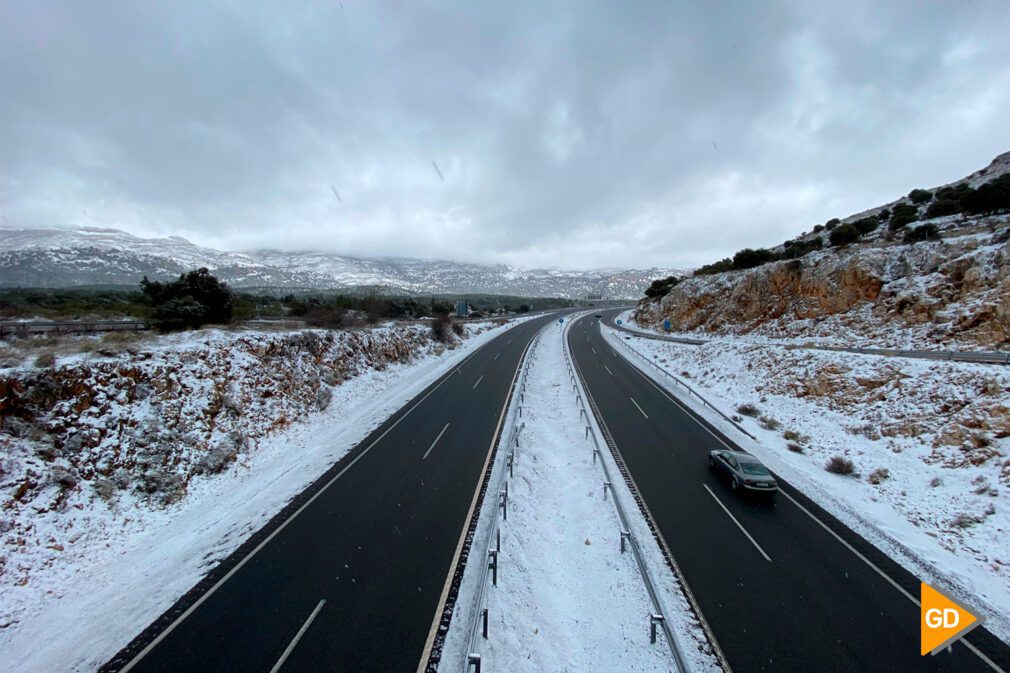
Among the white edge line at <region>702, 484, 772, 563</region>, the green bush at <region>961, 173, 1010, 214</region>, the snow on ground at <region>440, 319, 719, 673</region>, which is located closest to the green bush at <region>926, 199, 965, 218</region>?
the green bush at <region>961, 173, 1010, 214</region>

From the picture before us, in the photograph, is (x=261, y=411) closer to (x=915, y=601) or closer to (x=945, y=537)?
(x=915, y=601)

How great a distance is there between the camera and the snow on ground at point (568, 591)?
655cm

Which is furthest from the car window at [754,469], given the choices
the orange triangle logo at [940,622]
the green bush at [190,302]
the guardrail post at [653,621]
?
the green bush at [190,302]

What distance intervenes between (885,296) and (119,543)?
1551 inches

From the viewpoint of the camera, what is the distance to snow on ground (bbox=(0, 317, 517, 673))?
707 centimetres

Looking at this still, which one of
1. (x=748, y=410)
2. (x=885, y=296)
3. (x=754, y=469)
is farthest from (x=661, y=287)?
(x=754, y=469)

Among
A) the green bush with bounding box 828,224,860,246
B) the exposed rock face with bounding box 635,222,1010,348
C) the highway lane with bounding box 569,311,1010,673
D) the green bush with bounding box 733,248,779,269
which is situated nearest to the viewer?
the highway lane with bounding box 569,311,1010,673

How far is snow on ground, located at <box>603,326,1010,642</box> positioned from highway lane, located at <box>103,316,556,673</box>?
11.4 m

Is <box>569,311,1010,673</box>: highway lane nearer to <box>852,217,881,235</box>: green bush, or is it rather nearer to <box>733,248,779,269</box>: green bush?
<box>733,248,779,269</box>: green bush

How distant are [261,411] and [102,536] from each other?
279 inches

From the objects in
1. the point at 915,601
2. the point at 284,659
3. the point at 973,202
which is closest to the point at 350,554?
the point at 284,659

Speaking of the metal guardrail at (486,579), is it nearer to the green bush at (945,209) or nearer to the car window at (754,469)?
the car window at (754,469)

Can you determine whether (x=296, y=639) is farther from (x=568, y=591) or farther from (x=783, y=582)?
(x=783, y=582)

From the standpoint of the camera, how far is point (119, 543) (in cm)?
966
